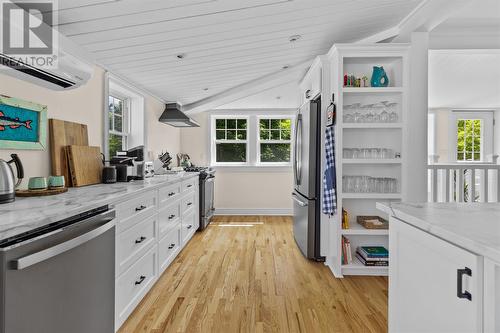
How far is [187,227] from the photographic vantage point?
358 centimetres

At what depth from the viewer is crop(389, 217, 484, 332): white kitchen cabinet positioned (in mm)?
799

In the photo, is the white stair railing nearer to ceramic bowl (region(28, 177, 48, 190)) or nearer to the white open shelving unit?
the white open shelving unit

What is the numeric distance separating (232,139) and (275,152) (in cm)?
92

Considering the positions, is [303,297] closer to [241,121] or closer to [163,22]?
[163,22]

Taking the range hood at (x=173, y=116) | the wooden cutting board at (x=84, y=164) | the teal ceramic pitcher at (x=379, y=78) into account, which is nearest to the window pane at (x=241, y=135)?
the range hood at (x=173, y=116)

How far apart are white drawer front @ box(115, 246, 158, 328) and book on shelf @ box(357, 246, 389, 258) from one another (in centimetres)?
201

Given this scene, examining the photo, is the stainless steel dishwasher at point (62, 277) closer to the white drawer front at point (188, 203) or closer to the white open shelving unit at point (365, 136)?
the white drawer front at point (188, 203)

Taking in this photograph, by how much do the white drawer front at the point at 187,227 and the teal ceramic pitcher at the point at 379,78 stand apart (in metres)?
2.61

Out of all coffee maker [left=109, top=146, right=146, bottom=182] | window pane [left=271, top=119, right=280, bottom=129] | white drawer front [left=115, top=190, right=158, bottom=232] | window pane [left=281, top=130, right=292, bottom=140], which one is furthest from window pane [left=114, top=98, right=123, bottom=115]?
window pane [left=281, top=130, right=292, bottom=140]

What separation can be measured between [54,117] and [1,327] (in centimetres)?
163

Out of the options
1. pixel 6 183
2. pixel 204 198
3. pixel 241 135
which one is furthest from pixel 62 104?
pixel 241 135

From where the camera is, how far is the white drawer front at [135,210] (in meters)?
1.76

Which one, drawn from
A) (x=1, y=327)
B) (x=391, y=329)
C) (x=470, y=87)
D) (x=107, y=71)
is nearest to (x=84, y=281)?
(x=1, y=327)

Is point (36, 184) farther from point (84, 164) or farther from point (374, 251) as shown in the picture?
point (374, 251)
